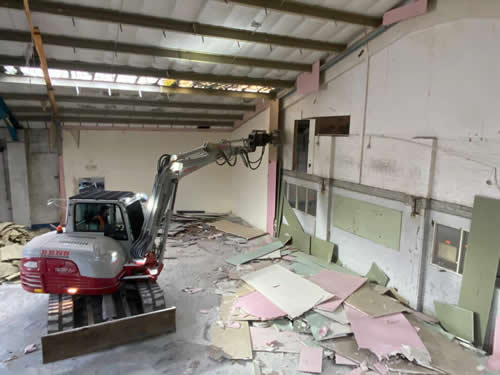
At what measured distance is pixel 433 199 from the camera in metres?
4.07

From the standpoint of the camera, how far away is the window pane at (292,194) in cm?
693

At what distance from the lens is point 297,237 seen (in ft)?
22.1

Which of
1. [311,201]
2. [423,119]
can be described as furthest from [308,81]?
[423,119]

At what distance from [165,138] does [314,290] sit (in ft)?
20.1

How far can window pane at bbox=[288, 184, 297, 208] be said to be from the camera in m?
6.93

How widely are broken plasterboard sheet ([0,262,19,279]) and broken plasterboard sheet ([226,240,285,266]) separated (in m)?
3.62

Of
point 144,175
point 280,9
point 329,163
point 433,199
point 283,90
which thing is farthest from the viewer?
point 144,175

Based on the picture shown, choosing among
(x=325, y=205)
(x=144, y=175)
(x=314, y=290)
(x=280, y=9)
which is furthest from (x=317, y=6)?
(x=144, y=175)

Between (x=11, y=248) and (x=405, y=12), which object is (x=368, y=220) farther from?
(x=11, y=248)

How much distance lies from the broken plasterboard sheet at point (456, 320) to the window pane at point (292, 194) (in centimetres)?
348

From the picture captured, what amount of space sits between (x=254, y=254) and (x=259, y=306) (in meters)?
1.98

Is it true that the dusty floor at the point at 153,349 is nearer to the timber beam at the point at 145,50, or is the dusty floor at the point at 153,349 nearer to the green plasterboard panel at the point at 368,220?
the green plasterboard panel at the point at 368,220

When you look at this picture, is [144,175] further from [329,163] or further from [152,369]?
[152,369]

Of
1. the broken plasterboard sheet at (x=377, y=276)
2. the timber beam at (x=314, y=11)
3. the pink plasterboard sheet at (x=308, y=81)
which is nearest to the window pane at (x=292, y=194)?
the pink plasterboard sheet at (x=308, y=81)
